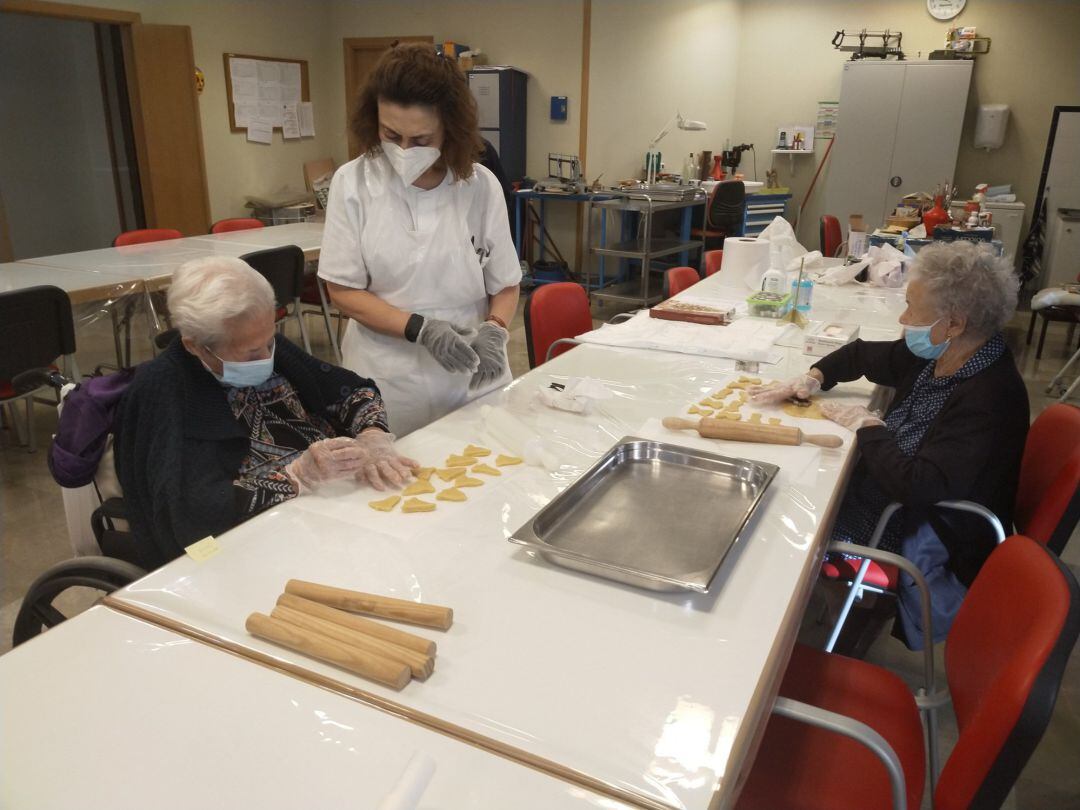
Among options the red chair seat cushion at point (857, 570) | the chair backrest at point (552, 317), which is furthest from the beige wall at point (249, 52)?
the red chair seat cushion at point (857, 570)

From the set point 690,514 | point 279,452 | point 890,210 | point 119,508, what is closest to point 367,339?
point 279,452

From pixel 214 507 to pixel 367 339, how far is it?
31.1 inches

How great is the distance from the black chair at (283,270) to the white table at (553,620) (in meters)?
2.44

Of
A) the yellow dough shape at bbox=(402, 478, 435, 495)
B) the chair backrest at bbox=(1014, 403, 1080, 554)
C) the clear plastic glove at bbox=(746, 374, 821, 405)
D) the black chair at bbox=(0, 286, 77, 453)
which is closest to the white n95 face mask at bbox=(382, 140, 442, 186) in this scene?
the yellow dough shape at bbox=(402, 478, 435, 495)

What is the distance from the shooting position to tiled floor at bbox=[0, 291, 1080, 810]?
1.71 m

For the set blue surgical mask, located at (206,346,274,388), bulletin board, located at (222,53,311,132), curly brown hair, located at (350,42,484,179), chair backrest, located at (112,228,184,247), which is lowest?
chair backrest, located at (112,228,184,247)

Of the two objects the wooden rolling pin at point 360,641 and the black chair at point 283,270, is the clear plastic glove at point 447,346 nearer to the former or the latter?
the wooden rolling pin at point 360,641

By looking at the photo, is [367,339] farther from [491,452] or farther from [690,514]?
[690,514]

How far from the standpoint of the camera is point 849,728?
971 millimetres

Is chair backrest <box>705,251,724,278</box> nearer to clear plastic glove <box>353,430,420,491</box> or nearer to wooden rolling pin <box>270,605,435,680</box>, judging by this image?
clear plastic glove <box>353,430,420,491</box>

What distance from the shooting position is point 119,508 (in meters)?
1.47

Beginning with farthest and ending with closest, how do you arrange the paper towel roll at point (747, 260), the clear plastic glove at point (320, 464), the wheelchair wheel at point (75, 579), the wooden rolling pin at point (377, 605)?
1. the paper towel roll at point (747, 260)
2. the clear plastic glove at point (320, 464)
3. the wheelchair wheel at point (75, 579)
4. the wooden rolling pin at point (377, 605)

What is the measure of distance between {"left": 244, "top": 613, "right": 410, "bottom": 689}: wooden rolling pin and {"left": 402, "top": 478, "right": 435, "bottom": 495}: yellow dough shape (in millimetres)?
442

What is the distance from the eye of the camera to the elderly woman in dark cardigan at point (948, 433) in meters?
1.59
